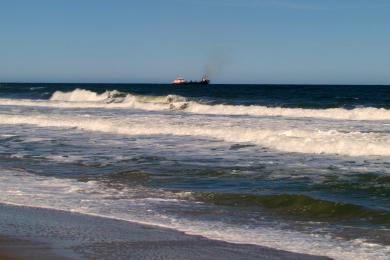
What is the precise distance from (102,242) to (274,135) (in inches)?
463

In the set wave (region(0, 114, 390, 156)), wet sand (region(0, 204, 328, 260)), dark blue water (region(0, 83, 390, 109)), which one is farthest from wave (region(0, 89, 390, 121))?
wet sand (region(0, 204, 328, 260))

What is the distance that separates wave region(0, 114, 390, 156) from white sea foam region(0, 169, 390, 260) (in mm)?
6570

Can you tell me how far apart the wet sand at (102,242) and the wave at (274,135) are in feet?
28.3

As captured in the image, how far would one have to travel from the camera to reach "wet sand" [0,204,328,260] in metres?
6.04

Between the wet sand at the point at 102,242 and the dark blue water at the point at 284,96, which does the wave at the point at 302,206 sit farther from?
the dark blue water at the point at 284,96

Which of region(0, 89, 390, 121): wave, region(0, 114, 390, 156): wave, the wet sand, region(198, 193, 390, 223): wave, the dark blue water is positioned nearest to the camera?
the wet sand

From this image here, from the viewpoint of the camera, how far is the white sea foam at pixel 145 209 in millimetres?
6430

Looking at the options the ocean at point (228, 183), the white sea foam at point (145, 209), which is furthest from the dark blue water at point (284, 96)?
the white sea foam at point (145, 209)

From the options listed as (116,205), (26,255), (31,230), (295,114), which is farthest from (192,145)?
(295,114)

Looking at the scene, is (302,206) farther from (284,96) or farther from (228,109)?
(284,96)

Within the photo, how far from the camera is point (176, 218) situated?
7.92 meters

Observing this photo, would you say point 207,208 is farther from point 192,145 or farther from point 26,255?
point 192,145

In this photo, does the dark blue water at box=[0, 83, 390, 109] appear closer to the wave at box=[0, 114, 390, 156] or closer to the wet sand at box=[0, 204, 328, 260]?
the wave at box=[0, 114, 390, 156]

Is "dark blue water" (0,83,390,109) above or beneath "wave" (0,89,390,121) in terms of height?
above
